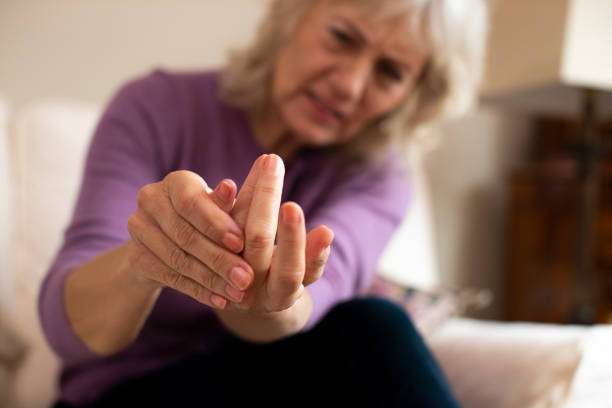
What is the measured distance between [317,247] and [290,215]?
48 millimetres

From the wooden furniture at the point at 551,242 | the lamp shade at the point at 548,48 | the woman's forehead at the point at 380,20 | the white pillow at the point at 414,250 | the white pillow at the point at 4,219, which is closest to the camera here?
the woman's forehead at the point at 380,20

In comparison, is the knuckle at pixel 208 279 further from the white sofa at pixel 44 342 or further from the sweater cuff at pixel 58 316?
the white sofa at pixel 44 342

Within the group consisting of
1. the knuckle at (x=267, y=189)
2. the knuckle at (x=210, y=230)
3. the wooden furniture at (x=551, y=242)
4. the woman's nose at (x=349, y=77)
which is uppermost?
the woman's nose at (x=349, y=77)

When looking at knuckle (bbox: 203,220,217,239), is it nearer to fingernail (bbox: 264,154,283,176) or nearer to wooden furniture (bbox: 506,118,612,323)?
fingernail (bbox: 264,154,283,176)

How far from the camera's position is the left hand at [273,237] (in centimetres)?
32

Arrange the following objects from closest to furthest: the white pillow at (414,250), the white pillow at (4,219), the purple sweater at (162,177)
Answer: the purple sweater at (162,177) < the white pillow at (4,219) < the white pillow at (414,250)

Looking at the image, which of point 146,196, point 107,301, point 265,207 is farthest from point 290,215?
point 107,301

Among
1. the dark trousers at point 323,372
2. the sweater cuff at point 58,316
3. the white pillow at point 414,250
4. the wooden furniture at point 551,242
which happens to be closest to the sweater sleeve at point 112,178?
the sweater cuff at point 58,316

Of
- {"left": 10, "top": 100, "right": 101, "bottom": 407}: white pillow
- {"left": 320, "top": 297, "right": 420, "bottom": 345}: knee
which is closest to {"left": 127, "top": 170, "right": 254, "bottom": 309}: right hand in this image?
{"left": 320, "top": 297, "right": 420, "bottom": 345}: knee

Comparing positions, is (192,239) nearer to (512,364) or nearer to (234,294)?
(234,294)

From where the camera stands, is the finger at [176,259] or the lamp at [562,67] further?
the lamp at [562,67]

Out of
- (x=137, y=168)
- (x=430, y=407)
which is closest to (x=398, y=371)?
(x=430, y=407)

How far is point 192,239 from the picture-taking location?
35 cm

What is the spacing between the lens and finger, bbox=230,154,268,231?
336mm
